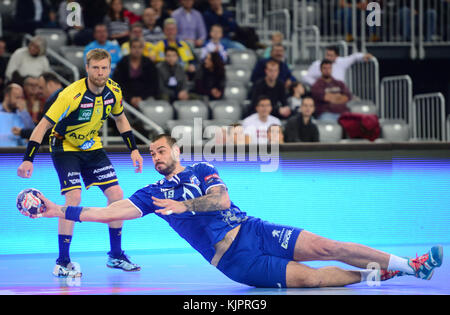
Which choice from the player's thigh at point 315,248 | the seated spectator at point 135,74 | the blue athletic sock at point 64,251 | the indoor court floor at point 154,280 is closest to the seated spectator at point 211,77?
the seated spectator at point 135,74

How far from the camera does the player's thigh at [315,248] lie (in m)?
5.36

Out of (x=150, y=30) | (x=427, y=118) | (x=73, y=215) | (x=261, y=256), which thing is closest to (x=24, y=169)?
(x=73, y=215)

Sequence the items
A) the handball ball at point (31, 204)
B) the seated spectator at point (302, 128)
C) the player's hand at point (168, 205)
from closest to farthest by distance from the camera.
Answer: the player's hand at point (168, 205)
the handball ball at point (31, 204)
the seated spectator at point (302, 128)


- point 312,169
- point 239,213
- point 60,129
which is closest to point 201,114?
point 312,169

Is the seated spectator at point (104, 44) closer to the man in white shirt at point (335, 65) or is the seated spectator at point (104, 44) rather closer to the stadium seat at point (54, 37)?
the stadium seat at point (54, 37)

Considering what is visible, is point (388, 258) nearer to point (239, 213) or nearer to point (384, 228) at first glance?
point (239, 213)

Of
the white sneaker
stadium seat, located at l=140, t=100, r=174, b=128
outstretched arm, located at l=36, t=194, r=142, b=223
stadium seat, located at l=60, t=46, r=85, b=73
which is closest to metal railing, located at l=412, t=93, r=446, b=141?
stadium seat, located at l=140, t=100, r=174, b=128

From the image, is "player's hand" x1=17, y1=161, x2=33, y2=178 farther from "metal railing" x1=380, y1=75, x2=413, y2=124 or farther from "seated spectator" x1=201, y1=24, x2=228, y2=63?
"metal railing" x1=380, y1=75, x2=413, y2=124

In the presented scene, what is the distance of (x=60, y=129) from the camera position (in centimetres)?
645

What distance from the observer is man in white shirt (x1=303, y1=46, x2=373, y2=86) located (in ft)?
37.3

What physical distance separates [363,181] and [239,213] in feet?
9.03

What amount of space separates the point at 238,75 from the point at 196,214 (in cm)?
631

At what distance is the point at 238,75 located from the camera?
11.5 metres

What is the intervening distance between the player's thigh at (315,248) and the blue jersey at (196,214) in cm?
49
